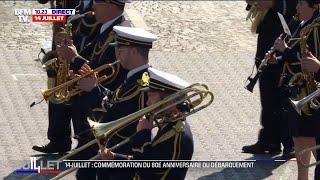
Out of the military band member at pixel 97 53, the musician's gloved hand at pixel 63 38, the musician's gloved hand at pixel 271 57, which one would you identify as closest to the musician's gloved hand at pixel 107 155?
the military band member at pixel 97 53

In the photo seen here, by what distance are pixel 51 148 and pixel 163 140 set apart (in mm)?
3400

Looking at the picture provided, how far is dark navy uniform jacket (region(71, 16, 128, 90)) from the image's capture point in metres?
8.42

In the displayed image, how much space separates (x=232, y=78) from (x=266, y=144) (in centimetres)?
275

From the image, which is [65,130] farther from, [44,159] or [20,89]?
[20,89]

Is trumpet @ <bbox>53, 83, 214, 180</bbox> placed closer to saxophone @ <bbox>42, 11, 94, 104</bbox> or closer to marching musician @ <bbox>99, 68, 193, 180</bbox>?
marching musician @ <bbox>99, 68, 193, 180</bbox>

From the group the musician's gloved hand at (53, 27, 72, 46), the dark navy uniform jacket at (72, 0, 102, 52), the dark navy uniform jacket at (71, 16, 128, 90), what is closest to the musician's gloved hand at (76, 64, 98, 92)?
the dark navy uniform jacket at (71, 16, 128, 90)

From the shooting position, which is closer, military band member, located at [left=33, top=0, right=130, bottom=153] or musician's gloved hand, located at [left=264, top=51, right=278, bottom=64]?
military band member, located at [left=33, top=0, right=130, bottom=153]

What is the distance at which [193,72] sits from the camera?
12.9m

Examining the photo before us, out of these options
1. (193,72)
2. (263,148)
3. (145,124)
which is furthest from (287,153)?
(145,124)

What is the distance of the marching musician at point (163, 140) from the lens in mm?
6598

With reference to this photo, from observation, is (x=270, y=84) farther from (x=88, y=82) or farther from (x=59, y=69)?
(x=88, y=82)

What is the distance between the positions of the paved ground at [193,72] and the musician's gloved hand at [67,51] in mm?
1388

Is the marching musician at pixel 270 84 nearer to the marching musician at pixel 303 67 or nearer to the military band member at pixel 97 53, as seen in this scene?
the marching musician at pixel 303 67

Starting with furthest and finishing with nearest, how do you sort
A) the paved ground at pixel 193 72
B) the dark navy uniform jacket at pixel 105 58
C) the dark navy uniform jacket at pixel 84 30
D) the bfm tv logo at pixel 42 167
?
the paved ground at pixel 193 72 → the bfm tv logo at pixel 42 167 → the dark navy uniform jacket at pixel 84 30 → the dark navy uniform jacket at pixel 105 58
